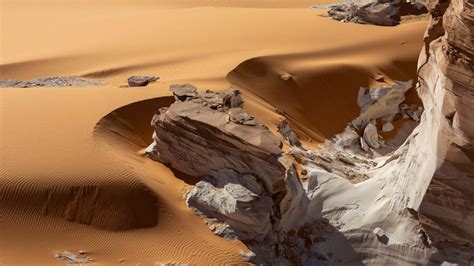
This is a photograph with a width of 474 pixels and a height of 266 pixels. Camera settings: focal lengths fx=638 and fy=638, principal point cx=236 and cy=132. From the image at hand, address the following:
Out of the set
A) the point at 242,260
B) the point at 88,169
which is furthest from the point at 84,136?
the point at 242,260

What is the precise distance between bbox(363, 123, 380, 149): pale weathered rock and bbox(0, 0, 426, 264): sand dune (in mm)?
526

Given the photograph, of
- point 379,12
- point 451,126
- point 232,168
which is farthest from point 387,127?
point 451,126

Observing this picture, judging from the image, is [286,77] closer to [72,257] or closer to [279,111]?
[279,111]

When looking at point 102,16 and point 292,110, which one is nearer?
point 292,110

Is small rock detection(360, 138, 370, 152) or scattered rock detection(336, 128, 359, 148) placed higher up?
scattered rock detection(336, 128, 359, 148)

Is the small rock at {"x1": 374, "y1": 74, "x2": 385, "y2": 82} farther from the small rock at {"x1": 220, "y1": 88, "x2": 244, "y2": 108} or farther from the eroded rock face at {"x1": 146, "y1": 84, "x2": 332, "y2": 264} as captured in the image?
the eroded rock face at {"x1": 146, "y1": 84, "x2": 332, "y2": 264}

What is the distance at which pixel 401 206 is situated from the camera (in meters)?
8.10

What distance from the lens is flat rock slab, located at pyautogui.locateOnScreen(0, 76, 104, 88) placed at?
482 inches

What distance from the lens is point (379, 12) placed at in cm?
1756

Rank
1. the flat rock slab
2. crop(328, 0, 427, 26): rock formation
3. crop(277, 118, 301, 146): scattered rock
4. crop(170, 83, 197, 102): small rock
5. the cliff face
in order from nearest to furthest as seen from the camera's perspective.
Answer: the cliff face
crop(170, 83, 197, 102): small rock
crop(277, 118, 301, 146): scattered rock
the flat rock slab
crop(328, 0, 427, 26): rock formation

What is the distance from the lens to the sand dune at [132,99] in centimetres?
781

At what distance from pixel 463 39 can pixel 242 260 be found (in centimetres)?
363

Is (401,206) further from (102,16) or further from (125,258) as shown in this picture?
(102,16)

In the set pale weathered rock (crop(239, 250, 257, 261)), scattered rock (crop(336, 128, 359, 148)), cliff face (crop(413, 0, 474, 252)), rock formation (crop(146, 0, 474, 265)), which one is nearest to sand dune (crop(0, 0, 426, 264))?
pale weathered rock (crop(239, 250, 257, 261))
